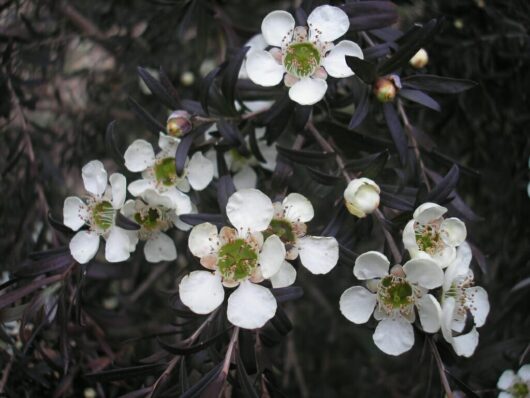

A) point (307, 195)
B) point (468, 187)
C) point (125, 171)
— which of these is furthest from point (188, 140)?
point (468, 187)

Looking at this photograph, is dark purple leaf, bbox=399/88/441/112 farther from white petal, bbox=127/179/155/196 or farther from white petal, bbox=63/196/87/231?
white petal, bbox=63/196/87/231

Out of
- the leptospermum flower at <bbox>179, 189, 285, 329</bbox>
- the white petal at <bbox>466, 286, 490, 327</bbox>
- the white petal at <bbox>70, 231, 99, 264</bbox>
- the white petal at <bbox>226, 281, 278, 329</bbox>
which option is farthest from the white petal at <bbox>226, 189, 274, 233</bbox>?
the white petal at <bbox>466, 286, 490, 327</bbox>

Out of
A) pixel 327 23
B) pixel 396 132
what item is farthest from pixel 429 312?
pixel 327 23

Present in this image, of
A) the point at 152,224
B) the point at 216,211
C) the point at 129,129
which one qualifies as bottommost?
the point at 129,129

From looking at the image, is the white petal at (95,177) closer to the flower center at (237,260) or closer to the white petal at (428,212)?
the flower center at (237,260)

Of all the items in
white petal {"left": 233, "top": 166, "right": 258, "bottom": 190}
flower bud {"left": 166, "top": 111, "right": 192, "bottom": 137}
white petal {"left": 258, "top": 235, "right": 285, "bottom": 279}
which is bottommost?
white petal {"left": 233, "top": 166, "right": 258, "bottom": 190}

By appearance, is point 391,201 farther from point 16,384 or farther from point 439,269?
point 16,384
